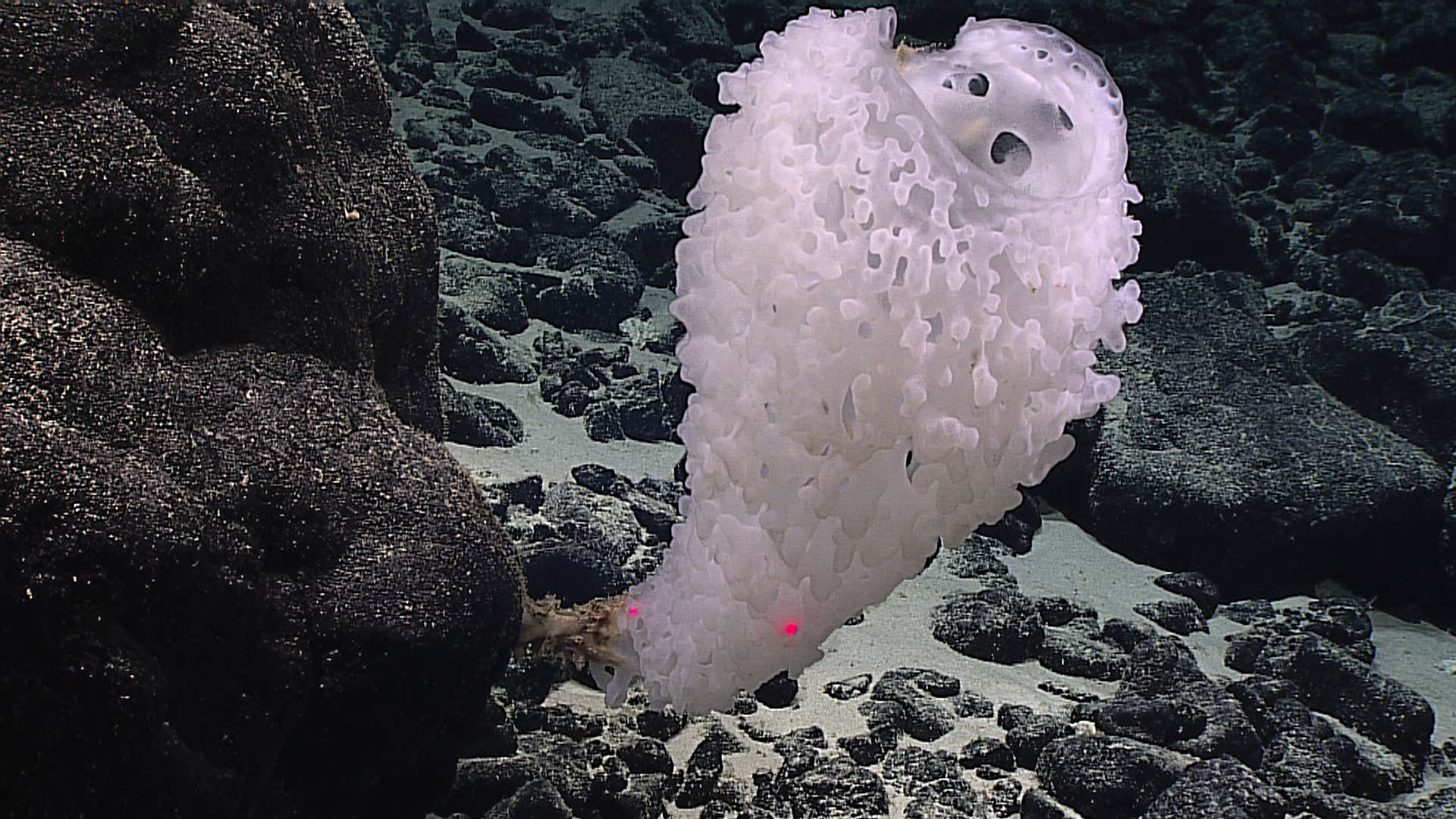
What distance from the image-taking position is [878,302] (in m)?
1.82

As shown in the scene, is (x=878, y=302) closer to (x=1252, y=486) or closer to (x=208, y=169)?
(x=208, y=169)

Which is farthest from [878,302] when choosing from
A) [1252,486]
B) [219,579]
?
[1252,486]

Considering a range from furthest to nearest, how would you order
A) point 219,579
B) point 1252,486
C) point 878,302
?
1. point 1252,486
2. point 219,579
3. point 878,302

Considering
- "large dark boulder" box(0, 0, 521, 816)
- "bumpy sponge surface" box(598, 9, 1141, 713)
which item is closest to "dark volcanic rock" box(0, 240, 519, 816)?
"large dark boulder" box(0, 0, 521, 816)

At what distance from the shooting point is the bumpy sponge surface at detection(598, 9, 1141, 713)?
1812 millimetres

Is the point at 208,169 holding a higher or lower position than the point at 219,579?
higher

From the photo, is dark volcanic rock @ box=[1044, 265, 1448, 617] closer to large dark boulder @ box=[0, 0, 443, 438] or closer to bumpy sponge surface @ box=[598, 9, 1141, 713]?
bumpy sponge surface @ box=[598, 9, 1141, 713]

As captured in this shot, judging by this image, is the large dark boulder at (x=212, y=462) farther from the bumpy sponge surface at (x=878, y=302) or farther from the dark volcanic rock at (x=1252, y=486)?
the dark volcanic rock at (x=1252, y=486)

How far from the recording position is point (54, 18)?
2107mm

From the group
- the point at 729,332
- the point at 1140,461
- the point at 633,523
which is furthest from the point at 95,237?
the point at 1140,461

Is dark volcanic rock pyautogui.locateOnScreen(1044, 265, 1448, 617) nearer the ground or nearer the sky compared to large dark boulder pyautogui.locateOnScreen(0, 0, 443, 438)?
nearer the ground

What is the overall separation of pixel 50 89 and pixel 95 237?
33 centimetres

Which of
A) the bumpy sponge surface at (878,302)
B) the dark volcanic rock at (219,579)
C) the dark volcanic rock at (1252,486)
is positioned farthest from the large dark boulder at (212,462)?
the dark volcanic rock at (1252,486)

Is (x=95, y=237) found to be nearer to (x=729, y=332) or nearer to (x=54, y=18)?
(x=54, y=18)
